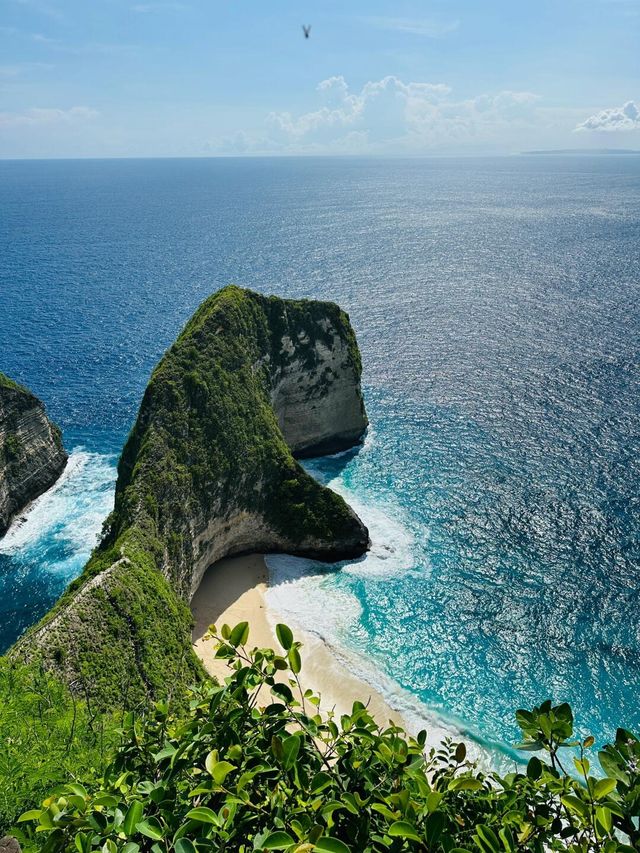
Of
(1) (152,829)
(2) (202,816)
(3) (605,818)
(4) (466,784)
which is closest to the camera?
(2) (202,816)

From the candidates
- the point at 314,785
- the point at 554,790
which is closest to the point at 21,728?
the point at 314,785

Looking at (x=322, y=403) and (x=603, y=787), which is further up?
(x=603, y=787)

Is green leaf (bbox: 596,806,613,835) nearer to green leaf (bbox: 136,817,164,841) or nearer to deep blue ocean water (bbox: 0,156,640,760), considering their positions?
green leaf (bbox: 136,817,164,841)

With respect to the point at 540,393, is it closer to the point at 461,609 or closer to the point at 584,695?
the point at 461,609

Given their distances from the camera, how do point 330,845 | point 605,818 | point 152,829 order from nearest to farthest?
1. point 330,845
2. point 152,829
3. point 605,818

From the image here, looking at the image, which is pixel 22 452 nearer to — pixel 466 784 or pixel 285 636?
pixel 285 636

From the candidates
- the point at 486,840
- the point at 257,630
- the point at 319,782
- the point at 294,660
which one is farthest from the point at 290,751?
the point at 257,630

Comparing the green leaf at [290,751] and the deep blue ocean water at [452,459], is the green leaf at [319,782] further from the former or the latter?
the deep blue ocean water at [452,459]
